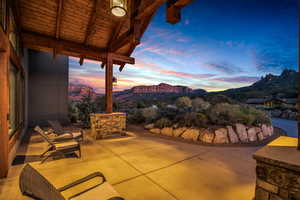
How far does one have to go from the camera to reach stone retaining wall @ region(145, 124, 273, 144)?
5.02 meters

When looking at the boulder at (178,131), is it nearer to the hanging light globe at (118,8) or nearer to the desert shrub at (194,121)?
the desert shrub at (194,121)

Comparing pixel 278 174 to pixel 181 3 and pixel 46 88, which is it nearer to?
pixel 181 3

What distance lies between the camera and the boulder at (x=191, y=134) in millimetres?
5283

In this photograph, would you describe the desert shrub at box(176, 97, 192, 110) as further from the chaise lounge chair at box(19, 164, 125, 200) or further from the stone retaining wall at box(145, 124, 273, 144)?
the chaise lounge chair at box(19, 164, 125, 200)

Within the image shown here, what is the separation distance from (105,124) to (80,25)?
12.8ft

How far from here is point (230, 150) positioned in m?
4.22

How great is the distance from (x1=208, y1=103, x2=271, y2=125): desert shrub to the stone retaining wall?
293mm

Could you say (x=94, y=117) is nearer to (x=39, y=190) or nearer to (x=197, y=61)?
(x=39, y=190)

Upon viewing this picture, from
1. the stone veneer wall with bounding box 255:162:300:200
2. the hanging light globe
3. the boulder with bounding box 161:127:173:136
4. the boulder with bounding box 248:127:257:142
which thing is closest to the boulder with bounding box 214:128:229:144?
the boulder with bounding box 248:127:257:142

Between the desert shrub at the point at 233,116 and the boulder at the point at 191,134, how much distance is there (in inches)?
43.4

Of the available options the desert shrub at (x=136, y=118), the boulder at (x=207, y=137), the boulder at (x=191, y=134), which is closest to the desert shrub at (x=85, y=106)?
the desert shrub at (x=136, y=118)

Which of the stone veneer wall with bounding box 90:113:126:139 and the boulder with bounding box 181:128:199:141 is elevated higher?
the stone veneer wall with bounding box 90:113:126:139

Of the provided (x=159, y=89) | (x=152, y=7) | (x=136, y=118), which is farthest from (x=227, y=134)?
(x=159, y=89)

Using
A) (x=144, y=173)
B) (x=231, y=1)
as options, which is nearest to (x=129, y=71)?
(x=231, y=1)
